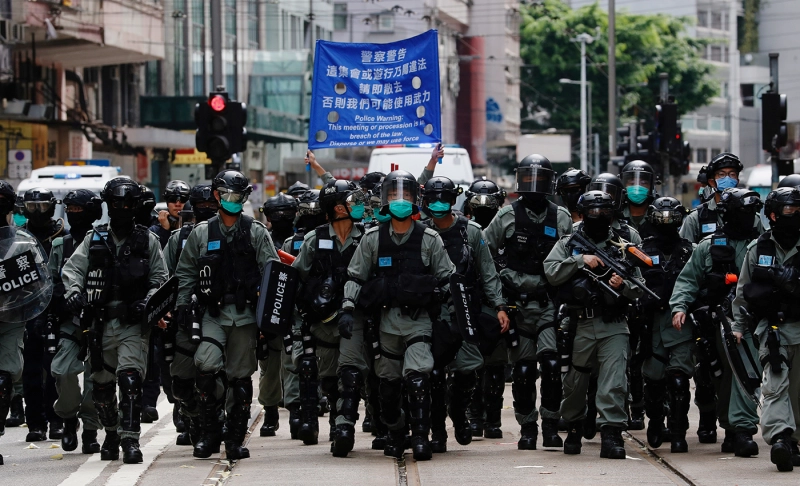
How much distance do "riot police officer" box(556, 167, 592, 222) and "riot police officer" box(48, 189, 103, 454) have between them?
372cm

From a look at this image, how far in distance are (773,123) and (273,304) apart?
44.7ft

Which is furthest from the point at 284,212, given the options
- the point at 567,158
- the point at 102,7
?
the point at 567,158

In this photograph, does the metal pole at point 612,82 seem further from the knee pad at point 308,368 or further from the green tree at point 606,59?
the green tree at point 606,59

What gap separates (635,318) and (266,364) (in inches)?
115

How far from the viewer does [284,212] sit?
508 inches

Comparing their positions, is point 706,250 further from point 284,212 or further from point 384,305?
point 284,212

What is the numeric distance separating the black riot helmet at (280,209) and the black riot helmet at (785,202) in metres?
4.52

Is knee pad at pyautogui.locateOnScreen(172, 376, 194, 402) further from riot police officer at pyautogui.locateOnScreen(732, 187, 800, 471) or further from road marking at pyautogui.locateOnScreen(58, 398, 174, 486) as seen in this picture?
riot police officer at pyautogui.locateOnScreen(732, 187, 800, 471)

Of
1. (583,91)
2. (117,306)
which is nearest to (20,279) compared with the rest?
(117,306)

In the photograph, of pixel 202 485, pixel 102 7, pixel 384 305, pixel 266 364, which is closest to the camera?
pixel 202 485

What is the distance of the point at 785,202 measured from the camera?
9.77 m

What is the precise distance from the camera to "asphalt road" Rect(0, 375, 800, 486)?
9.27 m

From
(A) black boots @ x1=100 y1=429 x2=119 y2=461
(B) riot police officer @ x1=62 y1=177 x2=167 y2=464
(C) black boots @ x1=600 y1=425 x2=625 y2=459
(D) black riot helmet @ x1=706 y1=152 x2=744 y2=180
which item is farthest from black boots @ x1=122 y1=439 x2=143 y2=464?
(D) black riot helmet @ x1=706 y1=152 x2=744 y2=180

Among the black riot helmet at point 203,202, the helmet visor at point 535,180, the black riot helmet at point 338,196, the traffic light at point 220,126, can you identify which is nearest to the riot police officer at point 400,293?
A: the black riot helmet at point 338,196
